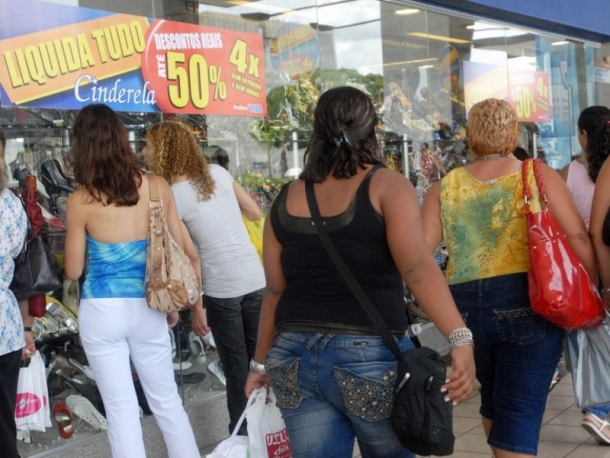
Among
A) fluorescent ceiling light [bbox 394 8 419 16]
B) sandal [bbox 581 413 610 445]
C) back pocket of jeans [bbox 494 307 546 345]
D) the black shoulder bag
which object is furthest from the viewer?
fluorescent ceiling light [bbox 394 8 419 16]

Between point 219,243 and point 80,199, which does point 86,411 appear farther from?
point 80,199

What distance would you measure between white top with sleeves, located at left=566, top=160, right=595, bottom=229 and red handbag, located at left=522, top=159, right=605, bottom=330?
1.45 metres

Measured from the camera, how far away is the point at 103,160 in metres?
4.14

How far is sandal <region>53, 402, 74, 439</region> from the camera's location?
5148mm

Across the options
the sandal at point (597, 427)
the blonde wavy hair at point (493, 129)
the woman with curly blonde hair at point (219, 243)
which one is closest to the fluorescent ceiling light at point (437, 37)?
the woman with curly blonde hair at point (219, 243)

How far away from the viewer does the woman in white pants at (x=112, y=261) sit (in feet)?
13.5

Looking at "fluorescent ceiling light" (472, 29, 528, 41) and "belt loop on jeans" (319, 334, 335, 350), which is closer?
"belt loop on jeans" (319, 334, 335, 350)

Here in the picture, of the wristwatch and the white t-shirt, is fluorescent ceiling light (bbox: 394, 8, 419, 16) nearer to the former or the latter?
the white t-shirt

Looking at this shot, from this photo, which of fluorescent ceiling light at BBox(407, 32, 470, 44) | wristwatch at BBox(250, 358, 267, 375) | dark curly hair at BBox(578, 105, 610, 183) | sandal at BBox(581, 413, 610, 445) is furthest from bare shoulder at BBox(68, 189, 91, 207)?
fluorescent ceiling light at BBox(407, 32, 470, 44)

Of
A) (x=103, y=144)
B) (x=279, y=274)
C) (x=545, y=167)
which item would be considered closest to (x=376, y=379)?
(x=279, y=274)

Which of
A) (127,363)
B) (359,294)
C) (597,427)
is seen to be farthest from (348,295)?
(597,427)

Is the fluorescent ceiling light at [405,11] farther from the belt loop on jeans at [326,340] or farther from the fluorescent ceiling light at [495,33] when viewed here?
the belt loop on jeans at [326,340]

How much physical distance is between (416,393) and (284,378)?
42 centimetres

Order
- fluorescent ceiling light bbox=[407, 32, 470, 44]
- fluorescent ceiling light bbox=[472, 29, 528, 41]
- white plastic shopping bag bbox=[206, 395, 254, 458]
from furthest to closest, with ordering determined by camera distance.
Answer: fluorescent ceiling light bbox=[472, 29, 528, 41] < fluorescent ceiling light bbox=[407, 32, 470, 44] < white plastic shopping bag bbox=[206, 395, 254, 458]
